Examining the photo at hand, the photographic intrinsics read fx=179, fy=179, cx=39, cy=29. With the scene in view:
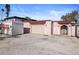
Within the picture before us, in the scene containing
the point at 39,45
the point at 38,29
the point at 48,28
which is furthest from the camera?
the point at 38,29

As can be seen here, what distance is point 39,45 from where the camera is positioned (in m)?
4.62

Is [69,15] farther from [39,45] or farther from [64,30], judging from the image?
[39,45]

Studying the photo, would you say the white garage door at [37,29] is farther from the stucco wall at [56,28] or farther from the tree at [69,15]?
the tree at [69,15]

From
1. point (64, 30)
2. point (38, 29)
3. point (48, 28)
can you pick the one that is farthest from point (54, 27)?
point (38, 29)

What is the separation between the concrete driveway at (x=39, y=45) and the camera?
4.46 meters

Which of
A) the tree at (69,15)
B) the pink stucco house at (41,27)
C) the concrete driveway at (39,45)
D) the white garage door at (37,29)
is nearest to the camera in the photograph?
the concrete driveway at (39,45)

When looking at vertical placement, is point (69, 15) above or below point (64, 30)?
above

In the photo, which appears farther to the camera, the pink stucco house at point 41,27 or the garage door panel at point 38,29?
the garage door panel at point 38,29

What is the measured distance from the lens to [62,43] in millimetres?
4676

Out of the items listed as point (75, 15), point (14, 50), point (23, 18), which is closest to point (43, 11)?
point (23, 18)

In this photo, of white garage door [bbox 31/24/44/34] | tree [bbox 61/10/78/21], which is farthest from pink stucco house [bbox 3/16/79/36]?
tree [bbox 61/10/78/21]

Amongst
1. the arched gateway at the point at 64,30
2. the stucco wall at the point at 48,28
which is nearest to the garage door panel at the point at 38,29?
the stucco wall at the point at 48,28

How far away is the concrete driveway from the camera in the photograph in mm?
4457

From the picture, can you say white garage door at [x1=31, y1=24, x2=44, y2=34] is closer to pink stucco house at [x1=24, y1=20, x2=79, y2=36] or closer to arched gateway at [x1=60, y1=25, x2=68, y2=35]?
pink stucco house at [x1=24, y1=20, x2=79, y2=36]
